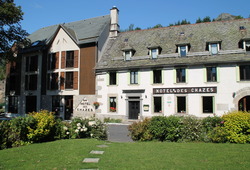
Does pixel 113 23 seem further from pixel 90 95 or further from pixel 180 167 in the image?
pixel 180 167

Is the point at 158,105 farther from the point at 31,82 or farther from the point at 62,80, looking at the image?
the point at 31,82

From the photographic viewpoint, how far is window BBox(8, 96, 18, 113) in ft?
106

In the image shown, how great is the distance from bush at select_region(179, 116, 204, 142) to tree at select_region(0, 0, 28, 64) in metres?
22.4

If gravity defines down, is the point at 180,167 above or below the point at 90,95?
below

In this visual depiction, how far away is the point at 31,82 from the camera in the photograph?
103 feet

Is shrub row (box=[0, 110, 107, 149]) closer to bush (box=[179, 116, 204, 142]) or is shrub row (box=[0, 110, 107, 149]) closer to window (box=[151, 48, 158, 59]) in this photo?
bush (box=[179, 116, 204, 142])

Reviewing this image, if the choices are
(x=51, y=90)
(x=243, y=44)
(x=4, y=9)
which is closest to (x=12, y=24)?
(x=4, y=9)

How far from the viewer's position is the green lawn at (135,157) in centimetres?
636

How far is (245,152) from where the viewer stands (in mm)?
7824

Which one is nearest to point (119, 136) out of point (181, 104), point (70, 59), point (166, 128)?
point (166, 128)

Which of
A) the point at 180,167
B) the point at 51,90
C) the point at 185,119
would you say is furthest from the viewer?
the point at 51,90

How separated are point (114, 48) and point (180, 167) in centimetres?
2264

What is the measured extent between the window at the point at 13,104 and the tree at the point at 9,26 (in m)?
8.71

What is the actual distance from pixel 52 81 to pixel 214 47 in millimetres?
21630
